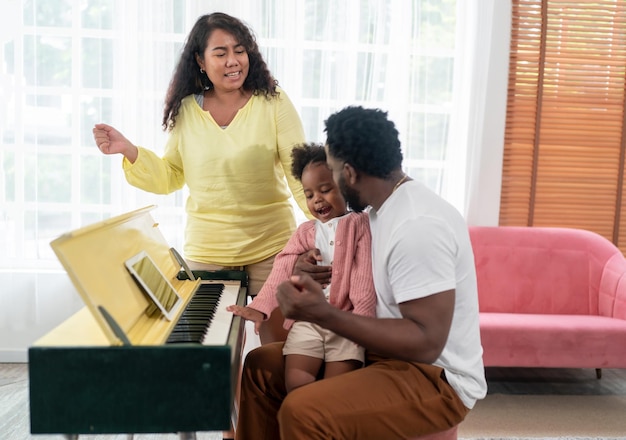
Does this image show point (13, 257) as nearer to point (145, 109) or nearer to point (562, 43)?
point (145, 109)

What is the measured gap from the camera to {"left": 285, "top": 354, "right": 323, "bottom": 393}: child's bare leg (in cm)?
195

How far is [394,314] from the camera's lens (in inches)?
70.4

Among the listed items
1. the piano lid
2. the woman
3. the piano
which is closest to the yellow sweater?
the woman

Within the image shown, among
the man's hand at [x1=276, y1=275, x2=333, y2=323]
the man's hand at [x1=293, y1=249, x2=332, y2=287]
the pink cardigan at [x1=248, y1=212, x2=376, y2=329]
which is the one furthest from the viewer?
the man's hand at [x1=293, y1=249, x2=332, y2=287]

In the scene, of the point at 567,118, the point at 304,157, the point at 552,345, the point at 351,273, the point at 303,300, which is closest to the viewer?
the point at 303,300

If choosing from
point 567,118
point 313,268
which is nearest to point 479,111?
point 567,118

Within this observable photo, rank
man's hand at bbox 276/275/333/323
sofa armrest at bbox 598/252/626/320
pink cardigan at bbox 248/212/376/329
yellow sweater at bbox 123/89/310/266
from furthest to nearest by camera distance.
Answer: sofa armrest at bbox 598/252/626/320
yellow sweater at bbox 123/89/310/266
pink cardigan at bbox 248/212/376/329
man's hand at bbox 276/275/333/323

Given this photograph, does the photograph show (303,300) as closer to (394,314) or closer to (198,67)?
(394,314)

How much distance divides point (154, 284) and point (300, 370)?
1.65 feet

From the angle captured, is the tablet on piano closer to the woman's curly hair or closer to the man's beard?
the man's beard

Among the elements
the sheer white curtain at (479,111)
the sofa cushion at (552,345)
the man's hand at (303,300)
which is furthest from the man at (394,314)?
the sheer white curtain at (479,111)

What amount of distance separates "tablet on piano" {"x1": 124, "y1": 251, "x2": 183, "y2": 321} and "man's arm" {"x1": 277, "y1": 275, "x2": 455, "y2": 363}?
0.37 m

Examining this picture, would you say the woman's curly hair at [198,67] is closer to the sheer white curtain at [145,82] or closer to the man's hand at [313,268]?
the man's hand at [313,268]

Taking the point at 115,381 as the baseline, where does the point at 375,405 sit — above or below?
below
